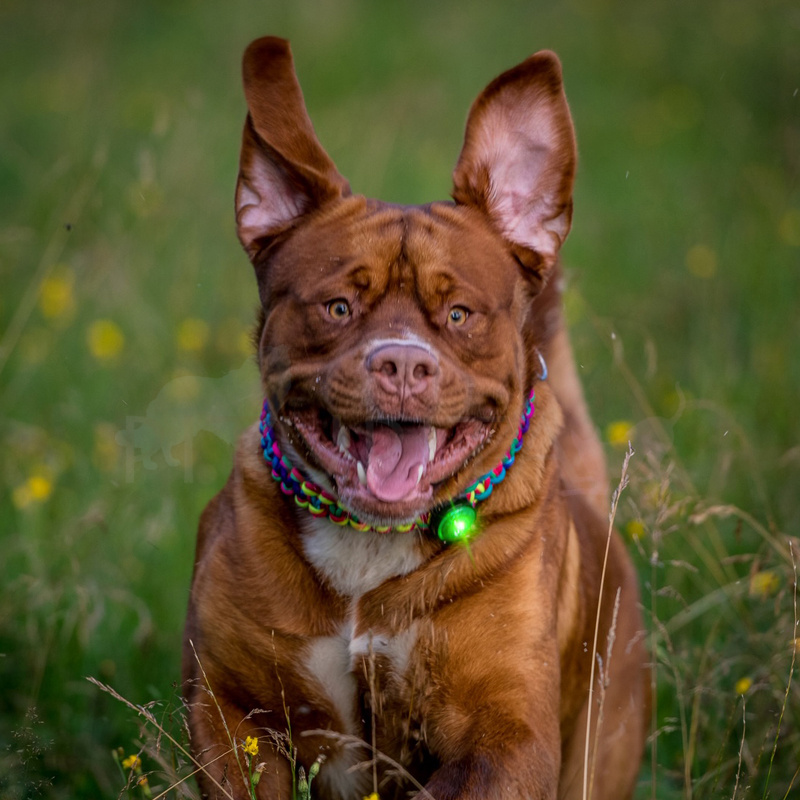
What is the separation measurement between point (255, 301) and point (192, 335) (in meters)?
0.66

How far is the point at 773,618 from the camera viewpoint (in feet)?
13.8

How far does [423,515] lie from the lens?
10.5 ft

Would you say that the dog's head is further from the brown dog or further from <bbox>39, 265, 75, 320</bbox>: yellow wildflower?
<bbox>39, 265, 75, 320</bbox>: yellow wildflower

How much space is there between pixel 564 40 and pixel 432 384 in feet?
32.6

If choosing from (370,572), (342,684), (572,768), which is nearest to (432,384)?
(370,572)

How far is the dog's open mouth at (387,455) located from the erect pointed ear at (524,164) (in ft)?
1.99

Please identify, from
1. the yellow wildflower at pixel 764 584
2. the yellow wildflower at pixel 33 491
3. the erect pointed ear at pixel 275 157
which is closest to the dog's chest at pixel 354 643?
the erect pointed ear at pixel 275 157

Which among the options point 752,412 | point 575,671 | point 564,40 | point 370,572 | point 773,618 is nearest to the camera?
point 370,572

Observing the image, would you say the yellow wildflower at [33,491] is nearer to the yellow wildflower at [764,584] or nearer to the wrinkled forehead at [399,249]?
the wrinkled forehead at [399,249]

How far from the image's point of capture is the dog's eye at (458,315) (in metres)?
3.18

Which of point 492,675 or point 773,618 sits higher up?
point 492,675

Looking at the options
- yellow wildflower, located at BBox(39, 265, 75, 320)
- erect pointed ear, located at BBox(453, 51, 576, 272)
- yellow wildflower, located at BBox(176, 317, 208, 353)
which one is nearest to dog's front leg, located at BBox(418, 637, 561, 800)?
erect pointed ear, located at BBox(453, 51, 576, 272)

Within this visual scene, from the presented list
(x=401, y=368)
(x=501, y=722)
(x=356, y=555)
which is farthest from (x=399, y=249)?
(x=501, y=722)

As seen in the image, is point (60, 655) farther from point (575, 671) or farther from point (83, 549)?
point (575, 671)
